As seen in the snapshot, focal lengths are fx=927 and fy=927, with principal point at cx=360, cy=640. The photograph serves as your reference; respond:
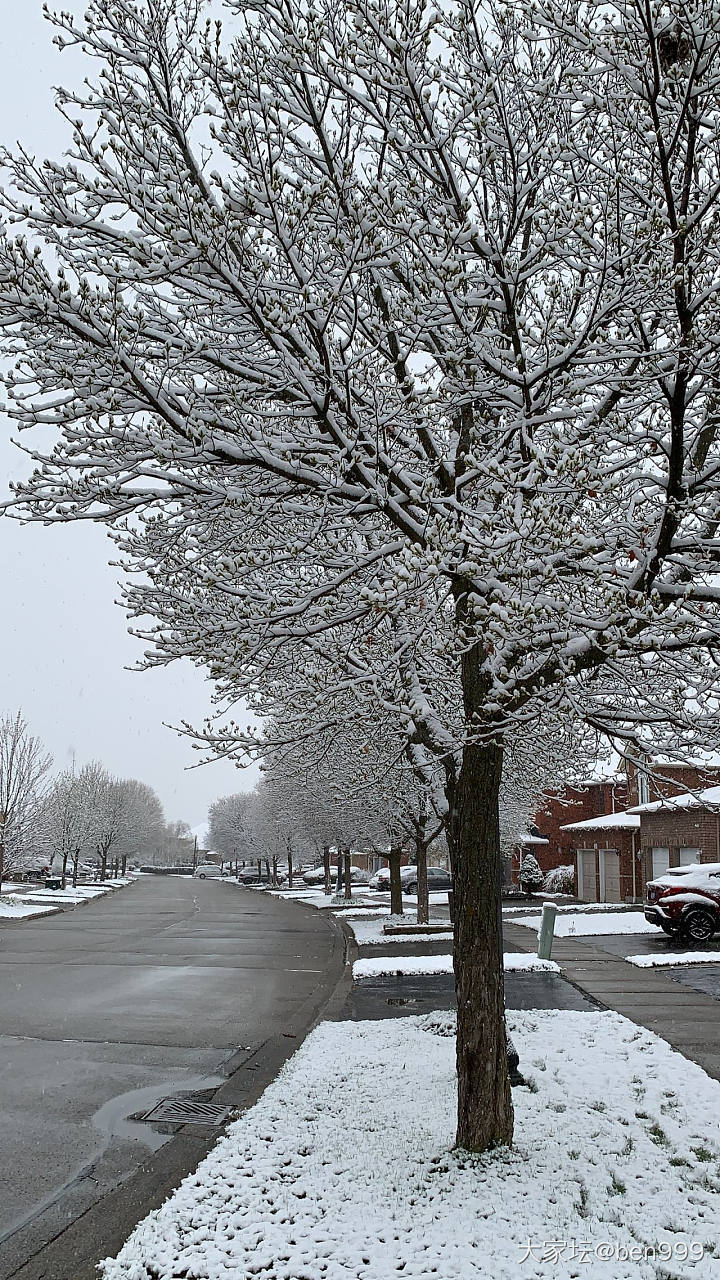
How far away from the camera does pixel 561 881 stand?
38.7 m

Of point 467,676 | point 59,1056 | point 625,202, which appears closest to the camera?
point 625,202

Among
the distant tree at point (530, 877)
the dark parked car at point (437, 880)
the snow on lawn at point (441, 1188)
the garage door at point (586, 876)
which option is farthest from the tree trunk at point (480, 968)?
the dark parked car at point (437, 880)

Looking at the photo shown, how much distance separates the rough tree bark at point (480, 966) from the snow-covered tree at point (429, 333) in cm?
2

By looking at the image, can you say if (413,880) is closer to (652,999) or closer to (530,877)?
(530,877)

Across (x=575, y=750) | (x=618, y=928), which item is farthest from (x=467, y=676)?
(x=618, y=928)

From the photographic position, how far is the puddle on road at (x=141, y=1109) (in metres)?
7.07

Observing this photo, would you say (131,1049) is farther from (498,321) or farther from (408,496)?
(498,321)

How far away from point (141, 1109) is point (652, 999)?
7.80 meters

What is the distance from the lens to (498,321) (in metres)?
6.65

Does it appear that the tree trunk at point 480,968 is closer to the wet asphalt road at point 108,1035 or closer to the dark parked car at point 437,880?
the wet asphalt road at point 108,1035

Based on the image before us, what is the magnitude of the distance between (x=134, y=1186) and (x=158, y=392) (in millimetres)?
4915

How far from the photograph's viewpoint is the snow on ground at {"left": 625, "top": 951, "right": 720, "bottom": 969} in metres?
16.4

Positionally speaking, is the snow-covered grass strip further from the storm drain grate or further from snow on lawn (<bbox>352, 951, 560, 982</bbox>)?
the storm drain grate

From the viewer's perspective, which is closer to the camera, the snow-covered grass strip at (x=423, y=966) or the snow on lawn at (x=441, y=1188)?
the snow on lawn at (x=441, y=1188)
